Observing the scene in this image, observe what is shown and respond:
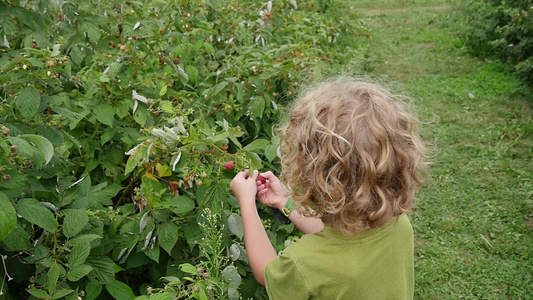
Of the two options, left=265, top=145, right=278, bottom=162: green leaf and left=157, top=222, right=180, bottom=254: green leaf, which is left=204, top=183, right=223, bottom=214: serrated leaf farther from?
left=265, top=145, right=278, bottom=162: green leaf

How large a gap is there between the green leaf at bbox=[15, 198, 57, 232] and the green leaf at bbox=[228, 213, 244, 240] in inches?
20.0

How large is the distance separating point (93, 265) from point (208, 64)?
1524 millimetres

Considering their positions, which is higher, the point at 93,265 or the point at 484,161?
the point at 93,265

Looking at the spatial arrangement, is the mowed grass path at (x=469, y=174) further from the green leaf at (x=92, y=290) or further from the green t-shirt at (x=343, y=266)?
the green leaf at (x=92, y=290)

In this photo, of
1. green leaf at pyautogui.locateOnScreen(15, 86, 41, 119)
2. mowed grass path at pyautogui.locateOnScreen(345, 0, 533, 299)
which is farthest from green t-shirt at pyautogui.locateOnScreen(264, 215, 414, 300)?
green leaf at pyautogui.locateOnScreen(15, 86, 41, 119)

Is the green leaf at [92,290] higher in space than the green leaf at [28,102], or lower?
lower

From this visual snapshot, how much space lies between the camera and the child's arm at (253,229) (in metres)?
1.63

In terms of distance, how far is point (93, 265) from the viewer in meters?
1.81

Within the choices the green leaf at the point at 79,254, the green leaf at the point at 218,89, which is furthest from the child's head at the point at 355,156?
the green leaf at the point at 218,89

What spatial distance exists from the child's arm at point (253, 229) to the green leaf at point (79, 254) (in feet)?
1.43

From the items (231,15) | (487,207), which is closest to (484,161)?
(487,207)

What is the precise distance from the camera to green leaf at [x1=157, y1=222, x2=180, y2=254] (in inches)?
73.8

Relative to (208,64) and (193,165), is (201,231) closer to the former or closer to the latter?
(193,165)

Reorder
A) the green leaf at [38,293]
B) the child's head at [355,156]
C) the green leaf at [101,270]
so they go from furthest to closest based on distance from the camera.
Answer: the green leaf at [101,270]
the green leaf at [38,293]
the child's head at [355,156]
